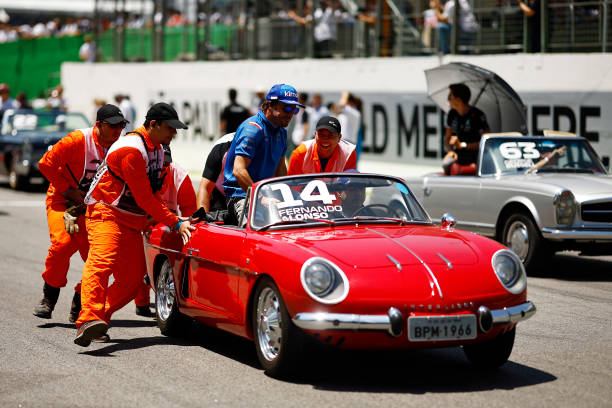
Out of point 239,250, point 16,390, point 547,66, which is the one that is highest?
point 547,66

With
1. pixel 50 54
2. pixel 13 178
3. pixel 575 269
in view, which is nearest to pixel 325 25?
pixel 13 178

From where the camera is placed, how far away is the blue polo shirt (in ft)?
26.6

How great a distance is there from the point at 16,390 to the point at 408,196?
3.02 metres

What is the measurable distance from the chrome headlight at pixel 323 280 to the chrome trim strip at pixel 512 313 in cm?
93

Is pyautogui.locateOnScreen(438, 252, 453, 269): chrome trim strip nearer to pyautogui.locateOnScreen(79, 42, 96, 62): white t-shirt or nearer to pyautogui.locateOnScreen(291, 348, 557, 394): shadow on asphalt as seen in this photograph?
pyautogui.locateOnScreen(291, 348, 557, 394): shadow on asphalt

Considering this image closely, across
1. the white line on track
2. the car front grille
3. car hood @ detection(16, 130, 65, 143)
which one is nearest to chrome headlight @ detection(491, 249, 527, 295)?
the car front grille

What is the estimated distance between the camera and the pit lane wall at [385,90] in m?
18.8

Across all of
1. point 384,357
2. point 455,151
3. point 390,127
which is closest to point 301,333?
point 384,357

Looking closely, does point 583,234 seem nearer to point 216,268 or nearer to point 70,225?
point 216,268

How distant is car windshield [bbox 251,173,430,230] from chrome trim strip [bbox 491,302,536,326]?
1171 millimetres

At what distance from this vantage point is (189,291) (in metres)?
7.70

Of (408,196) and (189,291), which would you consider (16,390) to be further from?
(408,196)

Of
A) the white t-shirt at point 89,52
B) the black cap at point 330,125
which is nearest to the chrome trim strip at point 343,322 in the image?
the black cap at point 330,125

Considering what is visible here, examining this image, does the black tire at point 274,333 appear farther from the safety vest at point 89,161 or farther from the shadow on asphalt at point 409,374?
the safety vest at point 89,161
